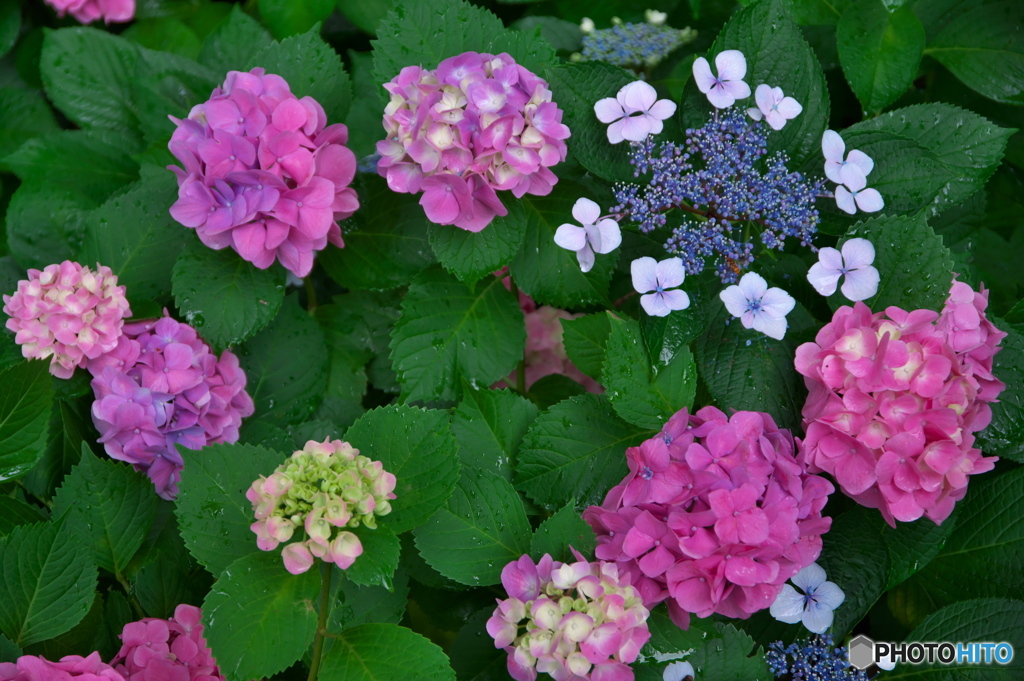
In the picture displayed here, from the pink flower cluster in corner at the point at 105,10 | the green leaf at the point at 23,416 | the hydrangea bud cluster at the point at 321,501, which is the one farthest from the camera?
the pink flower cluster in corner at the point at 105,10

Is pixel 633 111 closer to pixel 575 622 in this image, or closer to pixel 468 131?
pixel 468 131

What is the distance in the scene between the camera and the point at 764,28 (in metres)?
0.96

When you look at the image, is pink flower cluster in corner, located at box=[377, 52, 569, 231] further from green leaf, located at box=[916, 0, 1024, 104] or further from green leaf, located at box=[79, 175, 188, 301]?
green leaf, located at box=[916, 0, 1024, 104]

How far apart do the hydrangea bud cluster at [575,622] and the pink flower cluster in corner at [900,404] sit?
0.25 m

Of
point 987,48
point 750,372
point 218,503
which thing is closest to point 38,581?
point 218,503

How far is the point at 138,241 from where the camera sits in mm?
1070

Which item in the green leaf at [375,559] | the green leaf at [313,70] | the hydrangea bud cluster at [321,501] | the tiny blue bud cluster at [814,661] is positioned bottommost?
the tiny blue bud cluster at [814,661]

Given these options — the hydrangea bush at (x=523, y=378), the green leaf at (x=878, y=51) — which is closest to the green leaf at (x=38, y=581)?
the hydrangea bush at (x=523, y=378)

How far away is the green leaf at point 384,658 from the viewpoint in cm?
78

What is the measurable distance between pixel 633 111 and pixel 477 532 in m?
0.49

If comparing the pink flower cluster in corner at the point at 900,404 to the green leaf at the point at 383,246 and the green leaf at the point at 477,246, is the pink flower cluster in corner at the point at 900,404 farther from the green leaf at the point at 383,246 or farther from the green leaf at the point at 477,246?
the green leaf at the point at 383,246

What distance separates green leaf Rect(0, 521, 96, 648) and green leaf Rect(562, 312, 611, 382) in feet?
1.89

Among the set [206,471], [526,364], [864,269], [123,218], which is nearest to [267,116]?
[123,218]

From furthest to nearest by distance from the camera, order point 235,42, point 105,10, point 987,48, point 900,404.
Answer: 1. point 105,10
2. point 235,42
3. point 987,48
4. point 900,404
